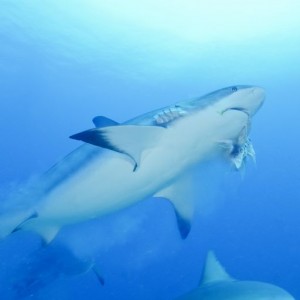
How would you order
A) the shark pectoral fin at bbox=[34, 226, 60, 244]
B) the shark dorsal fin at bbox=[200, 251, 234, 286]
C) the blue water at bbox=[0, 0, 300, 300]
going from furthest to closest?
the blue water at bbox=[0, 0, 300, 300], the shark dorsal fin at bbox=[200, 251, 234, 286], the shark pectoral fin at bbox=[34, 226, 60, 244]

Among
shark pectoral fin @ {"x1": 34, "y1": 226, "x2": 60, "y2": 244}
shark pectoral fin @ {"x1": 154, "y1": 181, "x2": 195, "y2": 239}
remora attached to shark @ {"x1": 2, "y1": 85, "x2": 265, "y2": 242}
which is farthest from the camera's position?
shark pectoral fin @ {"x1": 34, "y1": 226, "x2": 60, "y2": 244}

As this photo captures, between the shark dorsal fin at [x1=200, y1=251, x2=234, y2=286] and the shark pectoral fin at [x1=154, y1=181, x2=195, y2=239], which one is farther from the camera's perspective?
the shark dorsal fin at [x1=200, y1=251, x2=234, y2=286]

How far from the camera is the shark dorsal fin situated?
6.19 meters

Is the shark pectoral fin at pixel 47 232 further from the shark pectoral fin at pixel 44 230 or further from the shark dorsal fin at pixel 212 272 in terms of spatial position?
the shark dorsal fin at pixel 212 272

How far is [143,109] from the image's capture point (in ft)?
124

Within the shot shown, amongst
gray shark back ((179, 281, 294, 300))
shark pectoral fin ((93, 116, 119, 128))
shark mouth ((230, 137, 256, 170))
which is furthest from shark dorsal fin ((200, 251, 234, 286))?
shark pectoral fin ((93, 116, 119, 128))

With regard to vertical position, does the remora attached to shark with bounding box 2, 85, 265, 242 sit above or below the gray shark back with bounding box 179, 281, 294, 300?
above

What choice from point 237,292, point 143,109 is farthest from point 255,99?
point 143,109

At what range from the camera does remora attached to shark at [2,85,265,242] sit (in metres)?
3.73

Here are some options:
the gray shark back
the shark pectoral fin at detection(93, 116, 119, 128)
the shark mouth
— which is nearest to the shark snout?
the shark mouth

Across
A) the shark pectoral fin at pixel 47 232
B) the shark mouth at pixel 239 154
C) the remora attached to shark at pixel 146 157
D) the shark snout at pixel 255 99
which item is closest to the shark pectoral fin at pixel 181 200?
the remora attached to shark at pixel 146 157

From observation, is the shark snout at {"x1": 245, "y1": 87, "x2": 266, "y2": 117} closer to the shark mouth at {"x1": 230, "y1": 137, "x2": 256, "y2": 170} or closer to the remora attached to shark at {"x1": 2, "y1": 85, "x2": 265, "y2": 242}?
the remora attached to shark at {"x1": 2, "y1": 85, "x2": 265, "y2": 242}

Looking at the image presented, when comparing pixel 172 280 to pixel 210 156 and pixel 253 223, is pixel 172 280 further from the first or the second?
pixel 210 156

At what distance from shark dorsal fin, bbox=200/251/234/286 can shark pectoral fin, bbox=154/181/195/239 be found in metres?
1.56
